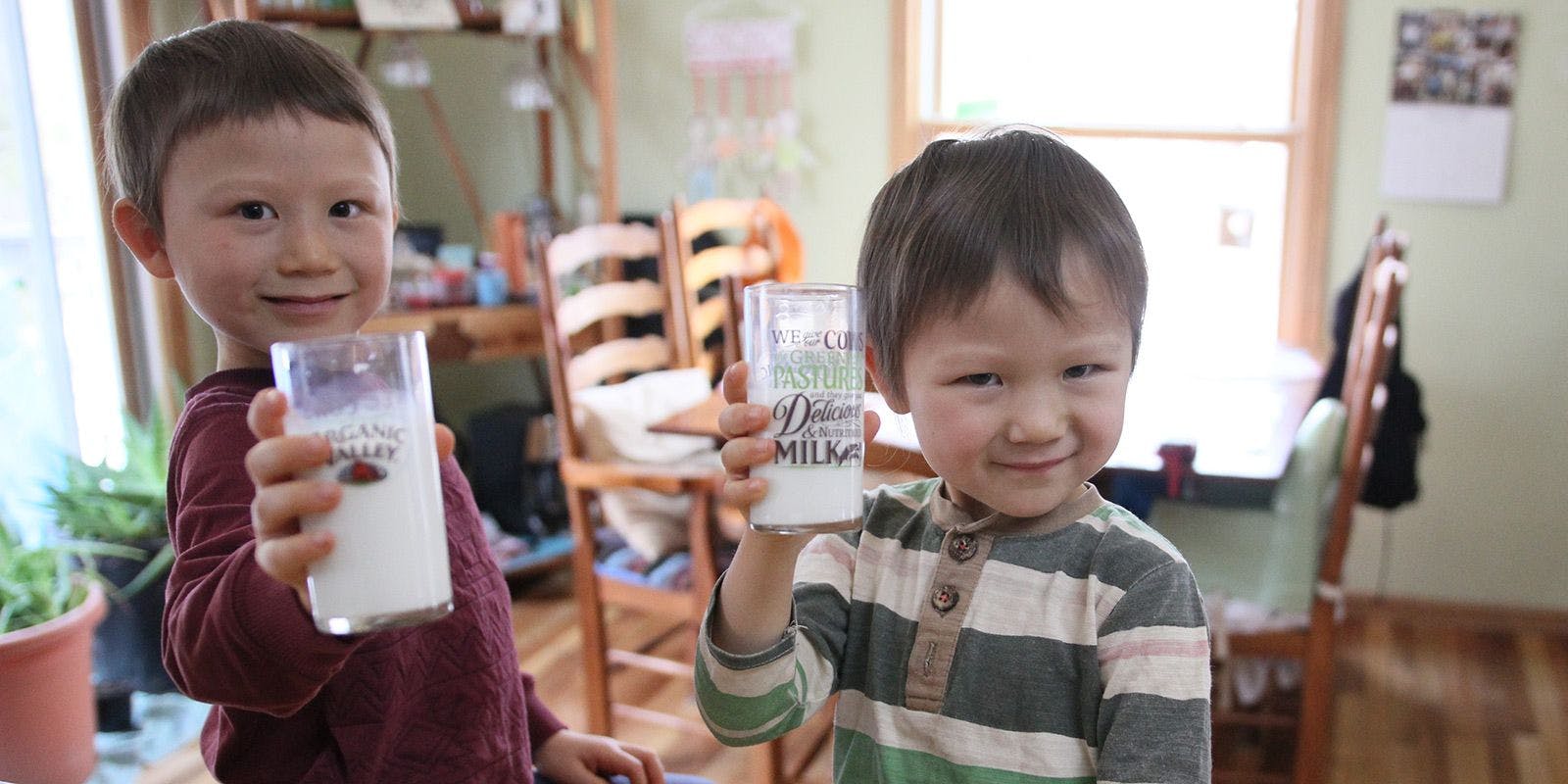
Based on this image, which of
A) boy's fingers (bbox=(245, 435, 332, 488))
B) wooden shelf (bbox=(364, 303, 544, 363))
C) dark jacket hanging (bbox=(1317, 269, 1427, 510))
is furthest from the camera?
wooden shelf (bbox=(364, 303, 544, 363))

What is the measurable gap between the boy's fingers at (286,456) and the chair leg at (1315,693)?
1939 mm

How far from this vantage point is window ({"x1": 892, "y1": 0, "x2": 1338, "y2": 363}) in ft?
11.0

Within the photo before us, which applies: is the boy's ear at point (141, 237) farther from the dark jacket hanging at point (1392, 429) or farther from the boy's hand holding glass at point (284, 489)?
the dark jacket hanging at point (1392, 429)

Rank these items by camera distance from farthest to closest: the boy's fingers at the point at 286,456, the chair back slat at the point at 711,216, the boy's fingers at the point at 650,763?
the chair back slat at the point at 711,216 → the boy's fingers at the point at 650,763 → the boy's fingers at the point at 286,456

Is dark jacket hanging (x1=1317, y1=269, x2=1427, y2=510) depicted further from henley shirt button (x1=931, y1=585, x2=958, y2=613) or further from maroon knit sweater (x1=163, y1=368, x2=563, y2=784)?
maroon knit sweater (x1=163, y1=368, x2=563, y2=784)

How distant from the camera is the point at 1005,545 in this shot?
32.7 inches

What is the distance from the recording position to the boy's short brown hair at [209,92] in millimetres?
831

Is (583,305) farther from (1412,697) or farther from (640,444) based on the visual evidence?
(1412,697)

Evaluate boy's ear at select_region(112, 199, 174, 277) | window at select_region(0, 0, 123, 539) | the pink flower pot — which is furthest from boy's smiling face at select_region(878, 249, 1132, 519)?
window at select_region(0, 0, 123, 539)

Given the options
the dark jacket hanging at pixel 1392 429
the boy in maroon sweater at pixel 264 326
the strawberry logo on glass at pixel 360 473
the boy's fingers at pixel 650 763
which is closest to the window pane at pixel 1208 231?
the dark jacket hanging at pixel 1392 429

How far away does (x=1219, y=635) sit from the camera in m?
2.10

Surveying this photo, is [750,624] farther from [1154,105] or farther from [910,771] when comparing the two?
[1154,105]

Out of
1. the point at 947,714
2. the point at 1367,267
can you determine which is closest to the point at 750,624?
the point at 947,714

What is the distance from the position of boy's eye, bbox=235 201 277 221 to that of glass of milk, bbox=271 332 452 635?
0.24m
